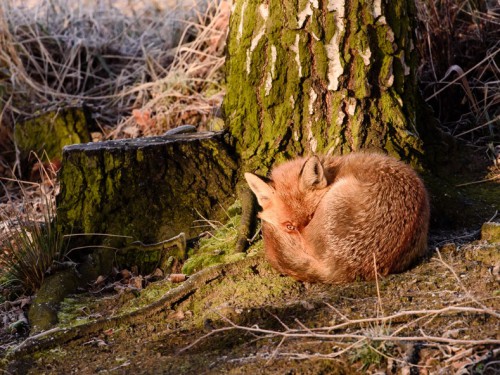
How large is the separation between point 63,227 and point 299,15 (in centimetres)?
227

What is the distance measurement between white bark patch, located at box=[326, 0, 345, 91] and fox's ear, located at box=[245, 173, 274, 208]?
92 centimetres

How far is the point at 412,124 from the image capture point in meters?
4.94

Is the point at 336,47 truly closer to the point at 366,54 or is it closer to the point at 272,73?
the point at 366,54

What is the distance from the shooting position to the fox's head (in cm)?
413

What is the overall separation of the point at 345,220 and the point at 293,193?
432 millimetres

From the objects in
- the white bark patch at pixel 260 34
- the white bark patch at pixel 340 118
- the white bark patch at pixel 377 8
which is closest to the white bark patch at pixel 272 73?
the white bark patch at pixel 260 34

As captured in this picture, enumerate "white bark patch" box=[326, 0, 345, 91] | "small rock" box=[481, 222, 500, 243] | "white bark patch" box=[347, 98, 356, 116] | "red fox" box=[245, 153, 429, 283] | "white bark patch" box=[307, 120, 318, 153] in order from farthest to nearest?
"white bark patch" box=[307, 120, 318, 153] < "white bark patch" box=[347, 98, 356, 116] < "white bark patch" box=[326, 0, 345, 91] < "small rock" box=[481, 222, 500, 243] < "red fox" box=[245, 153, 429, 283]

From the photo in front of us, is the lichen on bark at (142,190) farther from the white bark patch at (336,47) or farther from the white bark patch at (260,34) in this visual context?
the white bark patch at (336,47)

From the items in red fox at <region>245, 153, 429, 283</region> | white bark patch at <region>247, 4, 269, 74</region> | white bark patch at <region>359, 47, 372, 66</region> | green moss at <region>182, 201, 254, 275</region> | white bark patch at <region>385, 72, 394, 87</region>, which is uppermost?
white bark patch at <region>247, 4, 269, 74</region>

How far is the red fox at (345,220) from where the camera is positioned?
3908 millimetres

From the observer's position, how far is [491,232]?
4262 millimetres

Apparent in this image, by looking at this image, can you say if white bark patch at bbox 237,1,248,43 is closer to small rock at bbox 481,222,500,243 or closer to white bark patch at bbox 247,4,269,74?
white bark patch at bbox 247,4,269,74

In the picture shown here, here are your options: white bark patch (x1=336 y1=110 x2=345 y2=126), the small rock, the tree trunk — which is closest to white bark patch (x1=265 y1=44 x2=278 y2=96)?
the tree trunk

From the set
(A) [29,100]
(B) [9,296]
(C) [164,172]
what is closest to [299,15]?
(C) [164,172]
